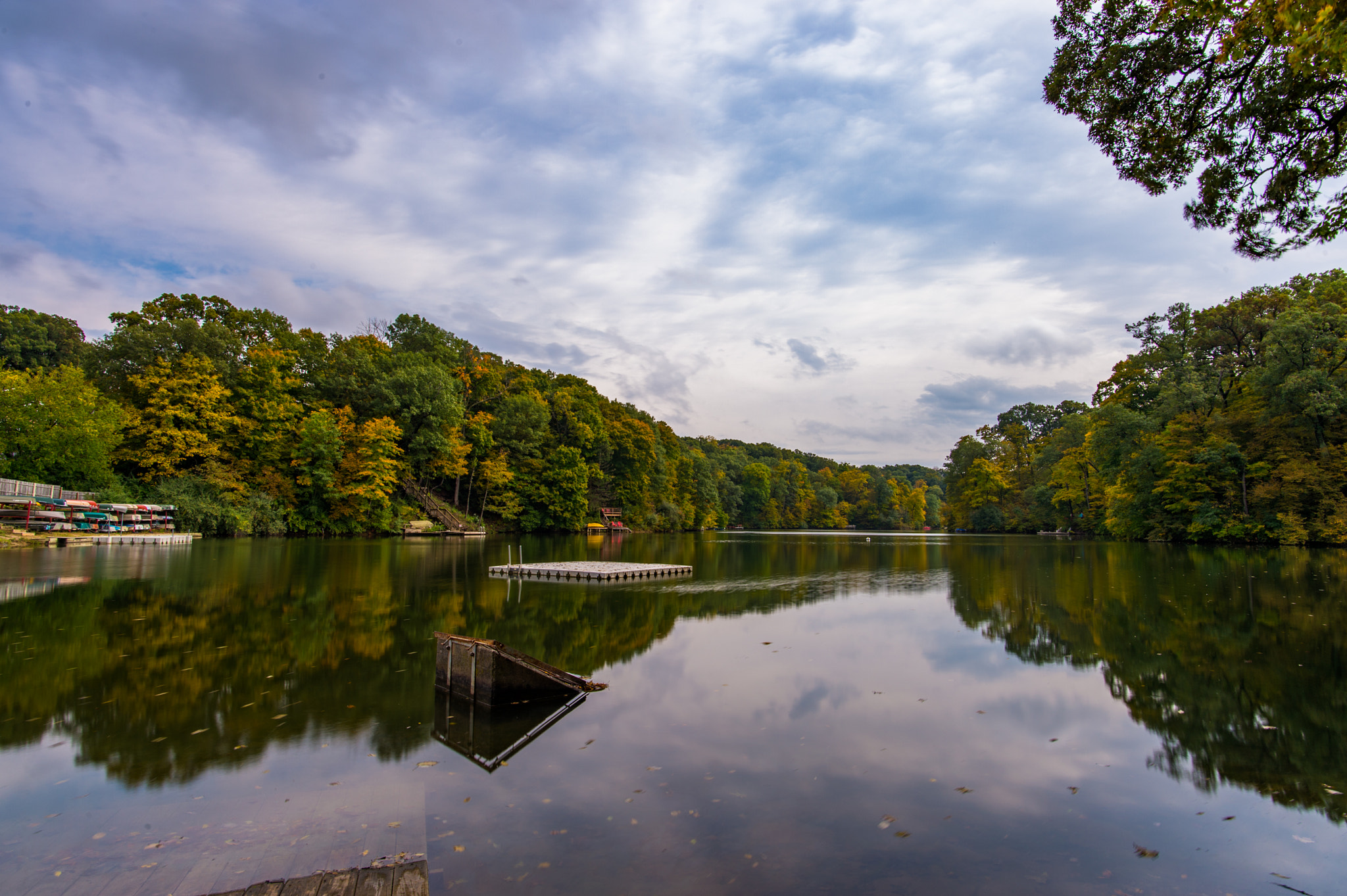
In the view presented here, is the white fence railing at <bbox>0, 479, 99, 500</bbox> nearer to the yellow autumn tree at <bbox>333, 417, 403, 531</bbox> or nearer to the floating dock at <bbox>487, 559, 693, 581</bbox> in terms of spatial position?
the yellow autumn tree at <bbox>333, 417, 403, 531</bbox>

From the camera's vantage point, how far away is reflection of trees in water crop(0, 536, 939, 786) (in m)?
5.75

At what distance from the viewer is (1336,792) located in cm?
481

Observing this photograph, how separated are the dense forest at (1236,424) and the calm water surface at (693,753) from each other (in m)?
25.2

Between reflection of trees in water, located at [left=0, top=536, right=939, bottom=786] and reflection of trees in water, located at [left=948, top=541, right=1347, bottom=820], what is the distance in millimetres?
4666

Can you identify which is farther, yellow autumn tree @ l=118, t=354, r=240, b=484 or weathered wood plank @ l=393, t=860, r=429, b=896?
yellow autumn tree @ l=118, t=354, r=240, b=484

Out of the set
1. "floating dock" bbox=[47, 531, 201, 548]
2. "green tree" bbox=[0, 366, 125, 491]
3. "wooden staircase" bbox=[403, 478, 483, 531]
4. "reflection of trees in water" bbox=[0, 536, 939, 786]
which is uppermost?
"green tree" bbox=[0, 366, 125, 491]

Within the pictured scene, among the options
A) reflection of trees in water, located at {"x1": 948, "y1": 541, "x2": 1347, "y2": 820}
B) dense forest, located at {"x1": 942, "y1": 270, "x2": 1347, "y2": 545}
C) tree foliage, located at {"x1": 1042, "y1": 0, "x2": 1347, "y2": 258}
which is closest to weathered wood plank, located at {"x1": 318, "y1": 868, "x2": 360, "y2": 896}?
reflection of trees in water, located at {"x1": 948, "y1": 541, "x2": 1347, "y2": 820}

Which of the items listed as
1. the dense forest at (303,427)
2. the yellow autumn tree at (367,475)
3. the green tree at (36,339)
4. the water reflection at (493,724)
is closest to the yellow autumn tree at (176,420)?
the dense forest at (303,427)

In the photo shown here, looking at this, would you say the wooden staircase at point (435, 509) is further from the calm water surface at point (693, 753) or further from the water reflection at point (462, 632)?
the calm water surface at point (693, 753)

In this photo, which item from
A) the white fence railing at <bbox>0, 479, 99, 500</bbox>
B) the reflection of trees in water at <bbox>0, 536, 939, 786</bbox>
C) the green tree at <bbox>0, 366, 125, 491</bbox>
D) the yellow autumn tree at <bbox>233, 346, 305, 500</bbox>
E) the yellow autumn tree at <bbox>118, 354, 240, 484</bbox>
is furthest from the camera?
the yellow autumn tree at <bbox>233, 346, 305, 500</bbox>

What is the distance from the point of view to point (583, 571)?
18.3 metres

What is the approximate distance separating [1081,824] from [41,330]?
70.4 m

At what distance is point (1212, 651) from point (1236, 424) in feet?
110

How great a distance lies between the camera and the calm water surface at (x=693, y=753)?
3.83 metres
